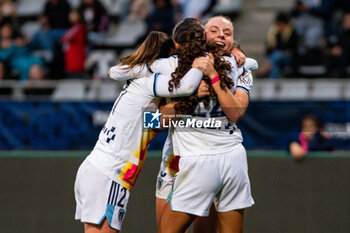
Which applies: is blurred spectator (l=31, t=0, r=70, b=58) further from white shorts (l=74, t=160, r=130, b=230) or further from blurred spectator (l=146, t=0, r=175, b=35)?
white shorts (l=74, t=160, r=130, b=230)

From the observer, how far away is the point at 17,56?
421 inches

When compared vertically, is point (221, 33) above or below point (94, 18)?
above

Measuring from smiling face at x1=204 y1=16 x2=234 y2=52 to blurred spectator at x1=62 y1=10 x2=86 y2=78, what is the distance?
6.29 metres

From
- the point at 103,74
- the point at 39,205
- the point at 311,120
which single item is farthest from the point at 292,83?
the point at 39,205

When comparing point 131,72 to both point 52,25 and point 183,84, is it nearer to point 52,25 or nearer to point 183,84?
point 183,84

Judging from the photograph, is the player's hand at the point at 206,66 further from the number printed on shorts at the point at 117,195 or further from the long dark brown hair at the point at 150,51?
the number printed on shorts at the point at 117,195

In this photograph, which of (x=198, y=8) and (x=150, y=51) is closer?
(x=150, y=51)

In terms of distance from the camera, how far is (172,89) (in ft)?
13.5

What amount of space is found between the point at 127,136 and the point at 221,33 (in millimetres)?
1011

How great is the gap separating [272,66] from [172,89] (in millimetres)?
5818

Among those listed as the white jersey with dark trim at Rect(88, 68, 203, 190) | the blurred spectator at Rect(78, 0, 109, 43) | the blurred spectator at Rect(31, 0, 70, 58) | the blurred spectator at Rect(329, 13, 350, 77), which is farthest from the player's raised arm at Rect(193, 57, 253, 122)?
the blurred spectator at Rect(31, 0, 70, 58)

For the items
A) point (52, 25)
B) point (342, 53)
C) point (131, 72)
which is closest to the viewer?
point (131, 72)

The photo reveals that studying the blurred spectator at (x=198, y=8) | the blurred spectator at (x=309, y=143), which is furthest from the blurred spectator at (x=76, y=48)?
the blurred spectator at (x=309, y=143)

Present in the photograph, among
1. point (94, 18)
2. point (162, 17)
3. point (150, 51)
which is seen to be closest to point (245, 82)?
point (150, 51)
